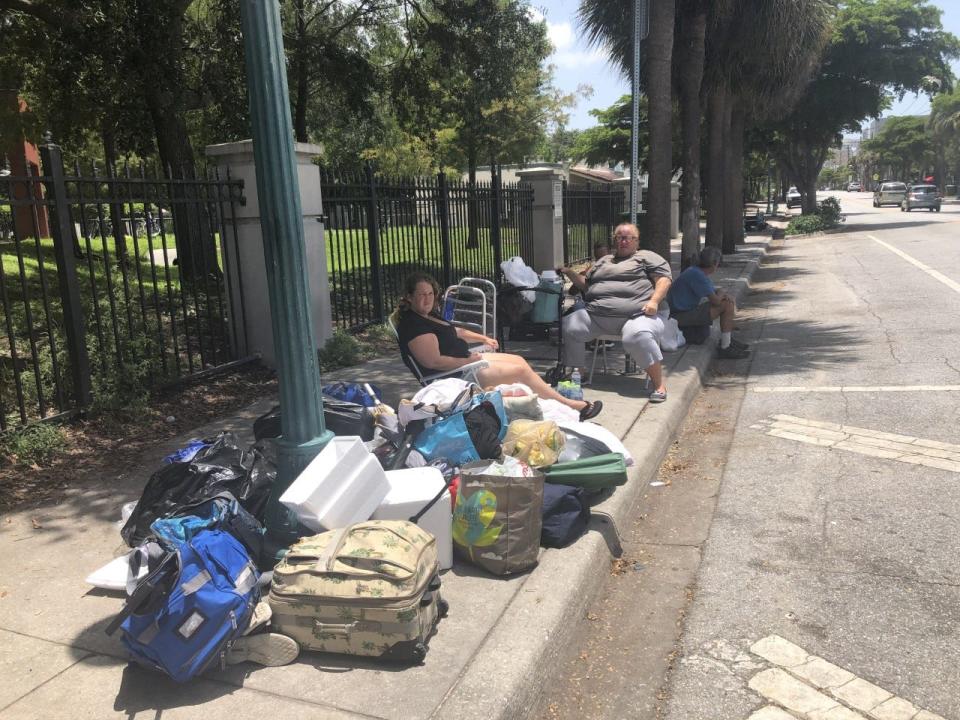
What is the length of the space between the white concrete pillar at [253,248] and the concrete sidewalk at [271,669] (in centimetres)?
339

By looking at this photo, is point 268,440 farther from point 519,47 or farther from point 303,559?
point 519,47

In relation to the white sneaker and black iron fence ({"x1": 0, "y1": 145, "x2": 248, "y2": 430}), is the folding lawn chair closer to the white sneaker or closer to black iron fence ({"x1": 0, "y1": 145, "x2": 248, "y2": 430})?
black iron fence ({"x1": 0, "y1": 145, "x2": 248, "y2": 430})

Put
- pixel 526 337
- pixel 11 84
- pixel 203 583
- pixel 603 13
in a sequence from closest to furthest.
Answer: pixel 203 583
pixel 526 337
pixel 11 84
pixel 603 13

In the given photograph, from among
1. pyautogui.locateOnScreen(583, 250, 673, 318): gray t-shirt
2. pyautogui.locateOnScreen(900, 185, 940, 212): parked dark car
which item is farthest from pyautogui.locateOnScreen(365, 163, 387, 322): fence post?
pyautogui.locateOnScreen(900, 185, 940, 212): parked dark car

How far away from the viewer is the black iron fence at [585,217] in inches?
651

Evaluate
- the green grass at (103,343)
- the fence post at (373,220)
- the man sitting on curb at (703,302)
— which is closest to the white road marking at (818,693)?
the green grass at (103,343)

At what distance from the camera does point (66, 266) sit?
18.0 feet

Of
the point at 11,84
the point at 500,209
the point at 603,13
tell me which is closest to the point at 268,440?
the point at 500,209

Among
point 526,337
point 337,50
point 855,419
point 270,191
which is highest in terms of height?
point 337,50

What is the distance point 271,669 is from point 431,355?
2.80 m

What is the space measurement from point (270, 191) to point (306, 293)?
18.0 inches

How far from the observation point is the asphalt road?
9.43ft

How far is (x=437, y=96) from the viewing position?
1803 centimetres

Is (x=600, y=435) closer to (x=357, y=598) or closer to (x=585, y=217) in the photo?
(x=357, y=598)
